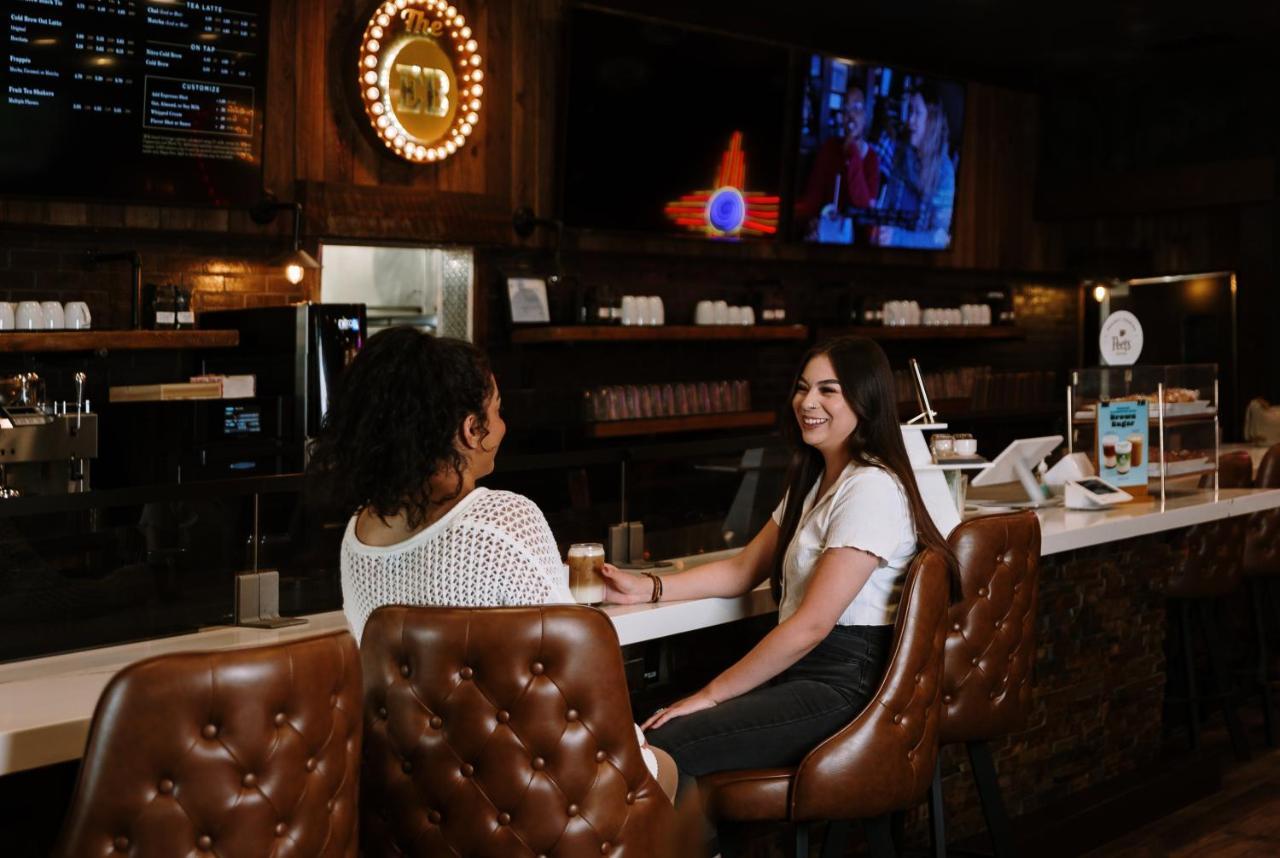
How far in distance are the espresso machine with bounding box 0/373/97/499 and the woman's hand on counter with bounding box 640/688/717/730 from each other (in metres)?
3.14

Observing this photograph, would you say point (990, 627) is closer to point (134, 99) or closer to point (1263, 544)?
point (1263, 544)

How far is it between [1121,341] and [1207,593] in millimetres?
933

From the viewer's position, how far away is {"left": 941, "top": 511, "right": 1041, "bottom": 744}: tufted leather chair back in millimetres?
3164

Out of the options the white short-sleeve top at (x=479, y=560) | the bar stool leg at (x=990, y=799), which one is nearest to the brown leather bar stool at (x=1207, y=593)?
the bar stool leg at (x=990, y=799)

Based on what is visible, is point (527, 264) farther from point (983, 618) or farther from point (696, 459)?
point (983, 618)

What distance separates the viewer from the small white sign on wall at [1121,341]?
16.8 feet

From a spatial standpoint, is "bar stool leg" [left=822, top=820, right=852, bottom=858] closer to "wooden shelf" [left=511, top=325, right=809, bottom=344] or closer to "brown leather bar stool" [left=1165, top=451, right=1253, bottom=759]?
"brown leather bar stool" [left=1165, top=451, right=1253, bottom=759]

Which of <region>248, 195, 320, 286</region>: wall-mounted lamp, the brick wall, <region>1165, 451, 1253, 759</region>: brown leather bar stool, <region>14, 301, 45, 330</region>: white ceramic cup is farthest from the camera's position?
<region>248, 195, 320, 286</region>: wall-mounted lamp

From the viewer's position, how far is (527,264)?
7.17 meters

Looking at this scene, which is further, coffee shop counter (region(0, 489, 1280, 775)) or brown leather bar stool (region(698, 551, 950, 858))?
brown leather bar stool (region(698, 551, 950, 858))

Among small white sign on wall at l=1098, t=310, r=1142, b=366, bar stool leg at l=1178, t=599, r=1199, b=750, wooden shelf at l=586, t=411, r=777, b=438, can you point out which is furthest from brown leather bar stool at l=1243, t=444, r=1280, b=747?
wooden shelf at l=586, t=411, r=777, b=438

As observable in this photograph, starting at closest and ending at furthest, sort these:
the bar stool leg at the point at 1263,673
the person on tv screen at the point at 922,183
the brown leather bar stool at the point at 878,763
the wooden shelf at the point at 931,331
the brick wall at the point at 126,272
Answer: the brown leather bar stool at the point at 878,763, the bar stool leg at the point at 1263,673, the brick wall at the point at 126,272, the wooden shelf at the point at 931,331, the person on tv screen at the point at 922,183

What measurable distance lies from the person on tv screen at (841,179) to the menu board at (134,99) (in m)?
3.60

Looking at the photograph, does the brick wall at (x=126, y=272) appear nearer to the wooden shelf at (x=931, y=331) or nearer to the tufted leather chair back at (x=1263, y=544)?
the wooden shelf at (x=931, y=331)
